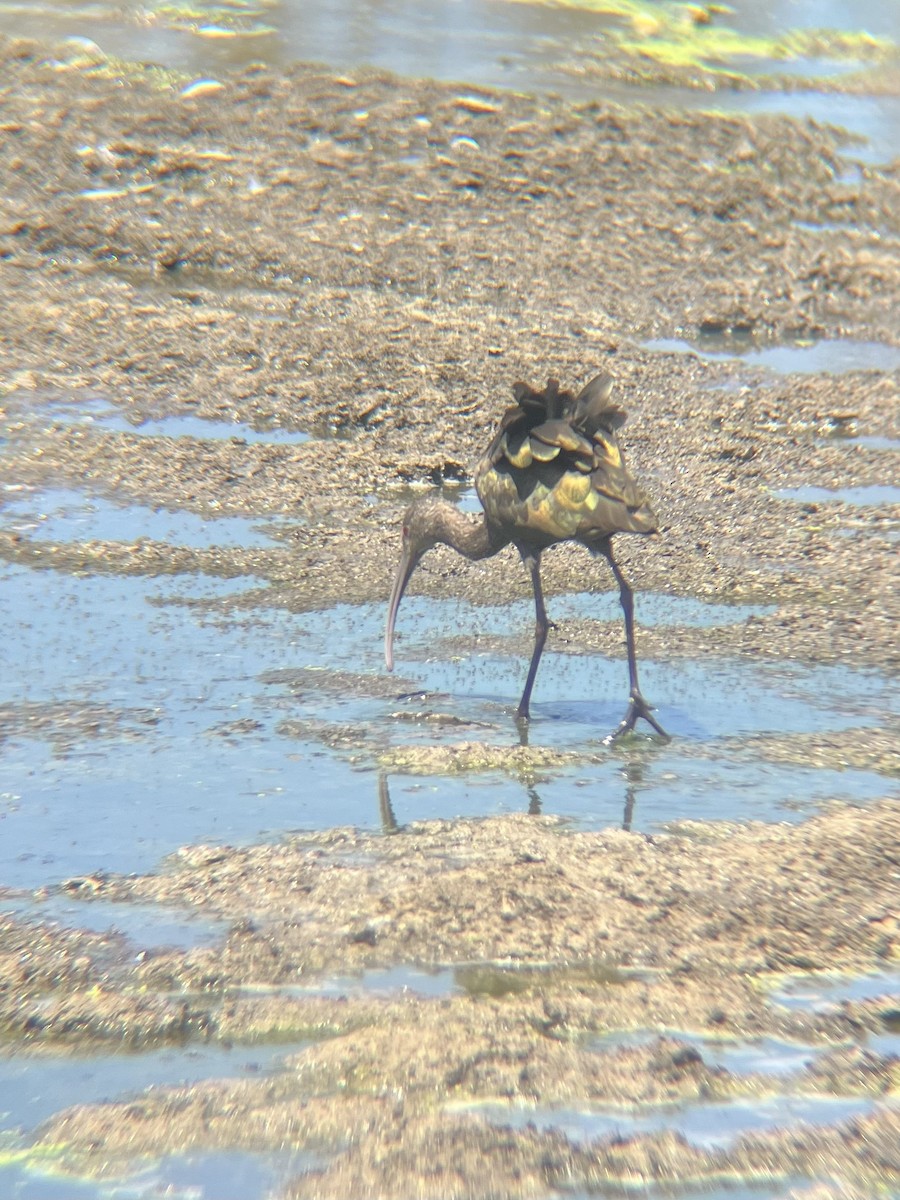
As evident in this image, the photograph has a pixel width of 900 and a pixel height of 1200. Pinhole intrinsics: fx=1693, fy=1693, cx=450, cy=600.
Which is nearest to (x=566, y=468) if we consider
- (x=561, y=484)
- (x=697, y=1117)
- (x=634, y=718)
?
(x=561, y=484)

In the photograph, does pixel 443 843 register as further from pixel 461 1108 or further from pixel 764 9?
pixel 764 9

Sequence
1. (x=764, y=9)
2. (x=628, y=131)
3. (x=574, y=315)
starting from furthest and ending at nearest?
(x=764, y=9)
(x=628, y=131)
(x=574, y=315)

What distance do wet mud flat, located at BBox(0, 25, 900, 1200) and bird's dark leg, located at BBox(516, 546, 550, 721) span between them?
140mm

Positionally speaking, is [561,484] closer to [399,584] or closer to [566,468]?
[566,468]

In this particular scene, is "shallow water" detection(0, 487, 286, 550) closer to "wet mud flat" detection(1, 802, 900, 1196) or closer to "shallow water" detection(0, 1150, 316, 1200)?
"wet mud flat" detection(1, 802, 900, 1196)

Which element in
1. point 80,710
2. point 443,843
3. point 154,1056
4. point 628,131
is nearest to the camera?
point 154,1056

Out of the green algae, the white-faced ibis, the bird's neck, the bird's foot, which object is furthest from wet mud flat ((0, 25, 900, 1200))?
the green algae

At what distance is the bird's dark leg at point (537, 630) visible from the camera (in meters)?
6.32

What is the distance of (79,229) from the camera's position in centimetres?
1126

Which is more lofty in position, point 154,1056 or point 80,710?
point 154,1056

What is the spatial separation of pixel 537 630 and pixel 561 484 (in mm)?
629

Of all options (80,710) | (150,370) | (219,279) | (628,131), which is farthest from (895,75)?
(80,710)

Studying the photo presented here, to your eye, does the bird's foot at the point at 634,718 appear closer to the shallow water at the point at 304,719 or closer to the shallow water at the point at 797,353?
the shallow water at the point at 304,719

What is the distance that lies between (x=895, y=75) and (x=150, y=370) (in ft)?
34.6
